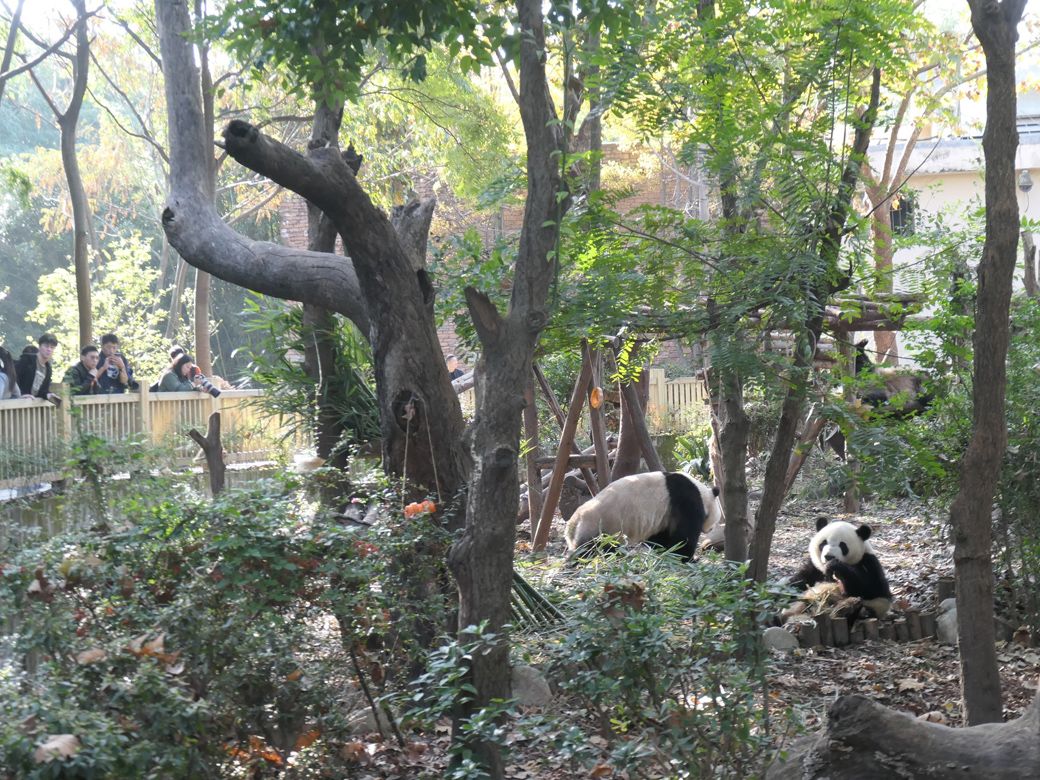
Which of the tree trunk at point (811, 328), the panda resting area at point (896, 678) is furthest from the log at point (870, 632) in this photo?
the tree trunk at point (811, 328)

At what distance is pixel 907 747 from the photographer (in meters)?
3.28

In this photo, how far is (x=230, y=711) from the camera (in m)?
3.69

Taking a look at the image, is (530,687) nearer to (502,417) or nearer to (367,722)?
(367,722)

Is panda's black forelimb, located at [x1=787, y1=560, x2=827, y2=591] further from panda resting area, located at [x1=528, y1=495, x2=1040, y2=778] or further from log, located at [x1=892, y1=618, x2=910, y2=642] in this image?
log, located at [x1=892, y1=618, x2=910, y2=642]

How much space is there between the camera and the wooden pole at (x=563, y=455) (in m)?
8.91

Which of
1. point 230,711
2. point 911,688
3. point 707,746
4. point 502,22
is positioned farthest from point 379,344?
point 911,688

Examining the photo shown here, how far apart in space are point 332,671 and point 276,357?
3.18m

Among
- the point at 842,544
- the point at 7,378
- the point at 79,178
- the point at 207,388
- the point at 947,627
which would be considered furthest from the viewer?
the point at 79,178

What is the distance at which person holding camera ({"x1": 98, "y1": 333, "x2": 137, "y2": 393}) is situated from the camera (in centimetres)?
1300

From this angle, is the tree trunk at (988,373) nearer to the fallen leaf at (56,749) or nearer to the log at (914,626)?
the log at (914,626)

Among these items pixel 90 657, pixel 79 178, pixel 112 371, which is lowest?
pixel 90 657

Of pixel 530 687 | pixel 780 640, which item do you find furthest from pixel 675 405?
pixel 530 687

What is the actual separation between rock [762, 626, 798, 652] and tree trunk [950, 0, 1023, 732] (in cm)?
210

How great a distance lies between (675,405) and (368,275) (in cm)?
1369
